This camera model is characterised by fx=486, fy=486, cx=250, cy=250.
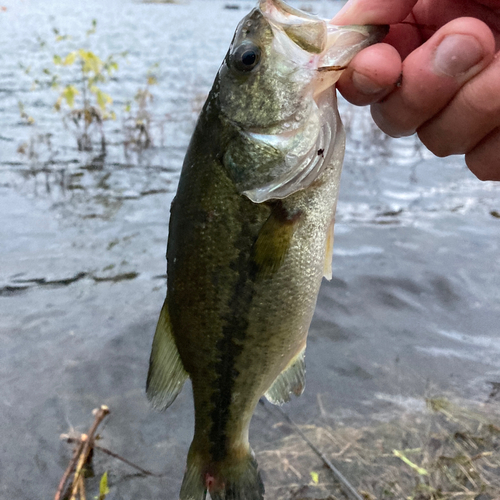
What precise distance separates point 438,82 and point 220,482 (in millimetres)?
1803

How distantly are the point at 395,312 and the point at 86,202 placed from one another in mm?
4418

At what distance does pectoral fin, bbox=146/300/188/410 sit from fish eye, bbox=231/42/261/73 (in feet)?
3.18

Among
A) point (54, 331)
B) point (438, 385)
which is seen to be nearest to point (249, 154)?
point (438, 385)

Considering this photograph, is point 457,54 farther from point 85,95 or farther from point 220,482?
point 85,95

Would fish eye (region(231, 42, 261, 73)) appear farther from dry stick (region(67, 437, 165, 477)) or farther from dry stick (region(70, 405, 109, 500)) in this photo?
dry stick (region(67, 437, 165, 477))

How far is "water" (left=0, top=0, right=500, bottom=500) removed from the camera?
139 inches

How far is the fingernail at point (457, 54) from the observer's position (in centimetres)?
152

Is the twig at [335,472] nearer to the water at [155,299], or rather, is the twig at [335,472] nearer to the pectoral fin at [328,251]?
the water at [155,299]

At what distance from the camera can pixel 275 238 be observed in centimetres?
174

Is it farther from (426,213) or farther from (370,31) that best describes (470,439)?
(426,213)

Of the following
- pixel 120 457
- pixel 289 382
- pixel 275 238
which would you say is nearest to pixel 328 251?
pixel 275 238

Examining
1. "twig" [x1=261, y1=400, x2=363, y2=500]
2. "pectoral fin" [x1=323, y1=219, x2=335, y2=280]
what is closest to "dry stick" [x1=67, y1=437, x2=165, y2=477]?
"twig" [x1=261, y1=400, x2=363, y2=500]

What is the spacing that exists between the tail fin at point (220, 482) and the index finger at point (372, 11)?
183 centimetres

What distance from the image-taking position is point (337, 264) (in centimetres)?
561
